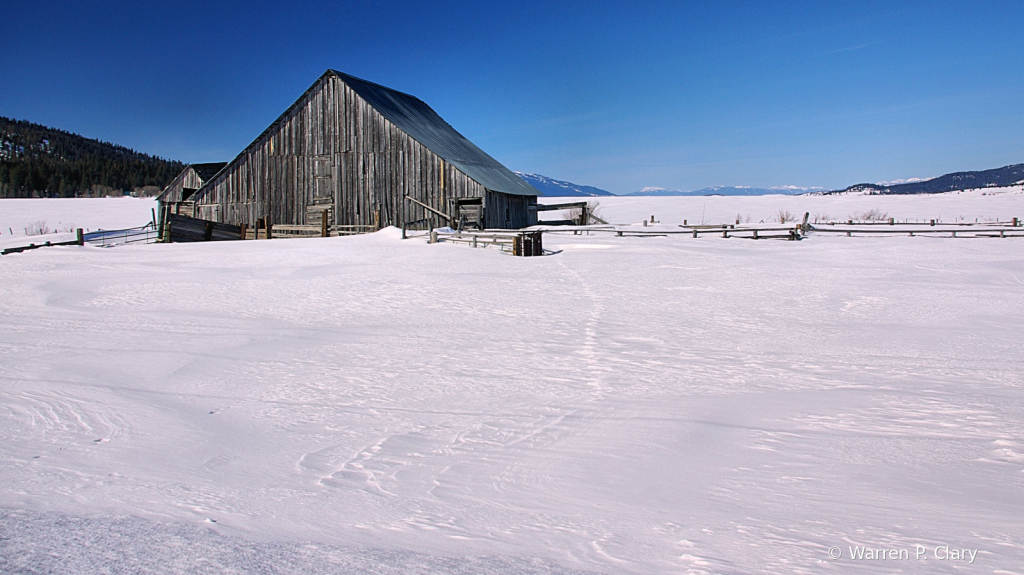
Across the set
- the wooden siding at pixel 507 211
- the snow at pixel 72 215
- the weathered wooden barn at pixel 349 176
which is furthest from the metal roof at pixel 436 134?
the snow at pixel 72 215

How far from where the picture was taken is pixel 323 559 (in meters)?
3.05

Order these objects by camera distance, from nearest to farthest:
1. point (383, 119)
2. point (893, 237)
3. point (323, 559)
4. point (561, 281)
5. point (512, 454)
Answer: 1. point (323, 559)
2. point (512, 454)
3. point (561, 281)
4. point (383, 119)
5. point (893, 237)

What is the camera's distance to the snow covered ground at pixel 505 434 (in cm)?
323

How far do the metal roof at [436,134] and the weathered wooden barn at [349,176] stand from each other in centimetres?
15

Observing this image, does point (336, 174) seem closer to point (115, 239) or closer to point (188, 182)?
point (115, 239)

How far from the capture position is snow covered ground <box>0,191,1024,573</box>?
3.23m

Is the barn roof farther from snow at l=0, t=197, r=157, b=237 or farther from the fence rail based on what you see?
the fence rail

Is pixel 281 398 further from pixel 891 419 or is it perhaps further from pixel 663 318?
pixel 663 318

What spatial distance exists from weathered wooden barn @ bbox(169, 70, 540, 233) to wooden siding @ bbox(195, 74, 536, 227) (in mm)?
51

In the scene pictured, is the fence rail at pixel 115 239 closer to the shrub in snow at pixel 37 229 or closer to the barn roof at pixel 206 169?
the shrub in snow at pixel 37 229

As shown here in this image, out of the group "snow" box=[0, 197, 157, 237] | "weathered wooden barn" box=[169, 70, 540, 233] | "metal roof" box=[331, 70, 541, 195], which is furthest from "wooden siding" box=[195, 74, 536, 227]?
"snow" box=[0, 197, 157, 237]

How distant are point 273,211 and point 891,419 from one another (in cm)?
3381

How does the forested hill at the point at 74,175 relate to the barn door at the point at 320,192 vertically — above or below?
above

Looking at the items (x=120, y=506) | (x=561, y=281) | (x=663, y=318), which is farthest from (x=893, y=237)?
(x=120, y=506)
